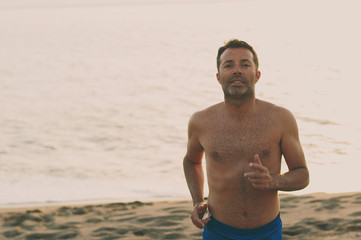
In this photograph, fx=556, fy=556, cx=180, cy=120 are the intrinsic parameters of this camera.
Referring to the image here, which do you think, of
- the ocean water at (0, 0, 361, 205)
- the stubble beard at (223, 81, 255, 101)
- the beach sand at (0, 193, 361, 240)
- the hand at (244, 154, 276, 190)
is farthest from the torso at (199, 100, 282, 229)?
the ocean water at (0, 0, 361, 205)

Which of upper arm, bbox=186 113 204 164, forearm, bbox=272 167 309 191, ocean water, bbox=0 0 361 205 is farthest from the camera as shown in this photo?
ocean water, bbox=0 0 361 205

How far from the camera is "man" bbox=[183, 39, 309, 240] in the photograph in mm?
2877

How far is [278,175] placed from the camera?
2.77 m

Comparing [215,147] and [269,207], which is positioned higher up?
[215,147]

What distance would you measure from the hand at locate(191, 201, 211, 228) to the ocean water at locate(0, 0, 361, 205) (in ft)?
15.0

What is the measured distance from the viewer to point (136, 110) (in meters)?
13.8

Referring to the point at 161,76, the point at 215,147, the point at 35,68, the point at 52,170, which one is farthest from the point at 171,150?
the point at 35,68

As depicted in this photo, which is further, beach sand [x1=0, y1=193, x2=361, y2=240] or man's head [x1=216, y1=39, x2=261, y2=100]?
beach sand [x1=0, y1=193, x2=361, y2=240]

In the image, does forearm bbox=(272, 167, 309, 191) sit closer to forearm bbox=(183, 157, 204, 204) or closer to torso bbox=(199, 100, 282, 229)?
torso bbox=(199, 100, 282, 229)

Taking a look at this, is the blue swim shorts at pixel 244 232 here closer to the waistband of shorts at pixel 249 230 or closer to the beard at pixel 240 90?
the waistband of shorts at pixel 249 230

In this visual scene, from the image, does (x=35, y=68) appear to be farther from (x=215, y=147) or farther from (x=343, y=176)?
(x=215, y=147)

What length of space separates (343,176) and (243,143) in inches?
213

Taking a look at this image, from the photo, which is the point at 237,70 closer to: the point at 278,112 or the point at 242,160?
the point at 278,112

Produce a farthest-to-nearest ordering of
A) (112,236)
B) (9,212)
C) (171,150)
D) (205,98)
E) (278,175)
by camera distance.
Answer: (205,98) < (171,150) < (9,212) < (112,236) < (278,175)
